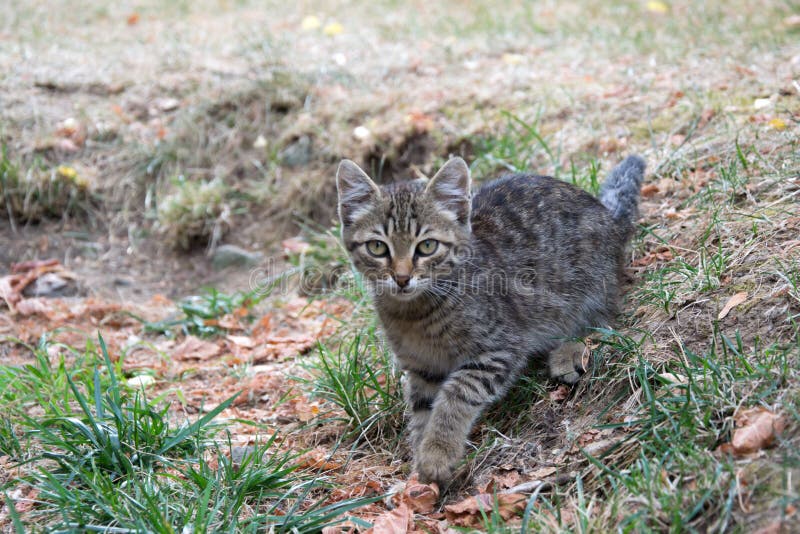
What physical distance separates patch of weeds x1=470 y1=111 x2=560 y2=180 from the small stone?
2.07 meters

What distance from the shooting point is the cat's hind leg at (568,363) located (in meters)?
3.52

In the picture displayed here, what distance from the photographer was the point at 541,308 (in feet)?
12.6

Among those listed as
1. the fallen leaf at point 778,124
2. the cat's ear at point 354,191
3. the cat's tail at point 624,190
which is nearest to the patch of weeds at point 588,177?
the cat's tail at point 624,190

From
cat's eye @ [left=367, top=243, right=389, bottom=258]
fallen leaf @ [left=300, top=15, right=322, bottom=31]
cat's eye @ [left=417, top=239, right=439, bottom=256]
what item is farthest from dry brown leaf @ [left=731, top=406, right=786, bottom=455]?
fallen leaf @ [left=300, top=15, right=322, bottom=31]

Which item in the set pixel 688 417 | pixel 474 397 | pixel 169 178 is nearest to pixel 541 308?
pixel 474 397

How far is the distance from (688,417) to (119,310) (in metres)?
4.22

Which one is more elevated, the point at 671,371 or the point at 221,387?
the point at 671,371

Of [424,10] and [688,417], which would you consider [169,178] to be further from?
[688,417]

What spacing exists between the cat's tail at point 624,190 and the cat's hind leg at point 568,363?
0.94m

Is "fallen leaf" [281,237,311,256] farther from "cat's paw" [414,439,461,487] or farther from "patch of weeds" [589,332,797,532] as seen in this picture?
"patch of weeds" [589,332,797,532]

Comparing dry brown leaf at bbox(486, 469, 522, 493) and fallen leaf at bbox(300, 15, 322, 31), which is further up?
fallen leaf at bbox(300, 15, 322, 31)

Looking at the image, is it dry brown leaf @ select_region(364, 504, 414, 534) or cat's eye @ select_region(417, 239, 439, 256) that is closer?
dry brown leaf @ select_region(364, 504, 414, 534)

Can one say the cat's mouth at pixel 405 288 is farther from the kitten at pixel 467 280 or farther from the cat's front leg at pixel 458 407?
the cat's front leg at pixel 458 407

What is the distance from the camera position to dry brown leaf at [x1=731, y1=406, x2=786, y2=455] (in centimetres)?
252
